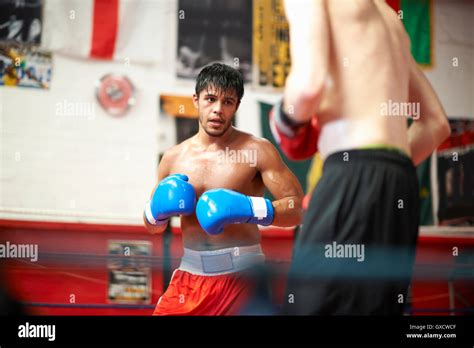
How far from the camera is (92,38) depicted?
2678mm

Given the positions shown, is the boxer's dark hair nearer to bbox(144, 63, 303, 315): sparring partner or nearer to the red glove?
bbox(144, 63, 303, 315): sparring partner

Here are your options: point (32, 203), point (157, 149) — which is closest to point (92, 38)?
point (157, 149)

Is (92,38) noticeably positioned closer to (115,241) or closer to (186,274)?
(115,241)

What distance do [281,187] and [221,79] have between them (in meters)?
0.49

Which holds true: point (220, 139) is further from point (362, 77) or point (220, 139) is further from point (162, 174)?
point (362, 77)

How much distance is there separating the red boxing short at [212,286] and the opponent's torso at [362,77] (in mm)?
653

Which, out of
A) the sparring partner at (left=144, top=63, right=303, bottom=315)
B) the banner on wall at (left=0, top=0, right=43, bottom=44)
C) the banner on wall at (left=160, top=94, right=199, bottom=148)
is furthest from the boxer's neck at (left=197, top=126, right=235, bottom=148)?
the banner on wall at (left=0, top=0, right=43, bottom=44)

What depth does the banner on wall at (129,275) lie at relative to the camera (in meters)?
2.57

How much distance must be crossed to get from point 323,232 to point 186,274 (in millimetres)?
552

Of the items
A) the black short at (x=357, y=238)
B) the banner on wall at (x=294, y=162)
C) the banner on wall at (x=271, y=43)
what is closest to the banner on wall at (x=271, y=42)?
the banner on wall at (x=271, y=43)

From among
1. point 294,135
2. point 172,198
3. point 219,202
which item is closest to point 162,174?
point 172,198

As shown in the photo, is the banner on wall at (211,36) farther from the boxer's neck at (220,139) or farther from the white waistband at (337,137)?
the white waistband at (337,137)

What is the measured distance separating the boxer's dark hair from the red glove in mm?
181

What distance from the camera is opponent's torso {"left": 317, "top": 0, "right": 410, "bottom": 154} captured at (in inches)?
93.3
